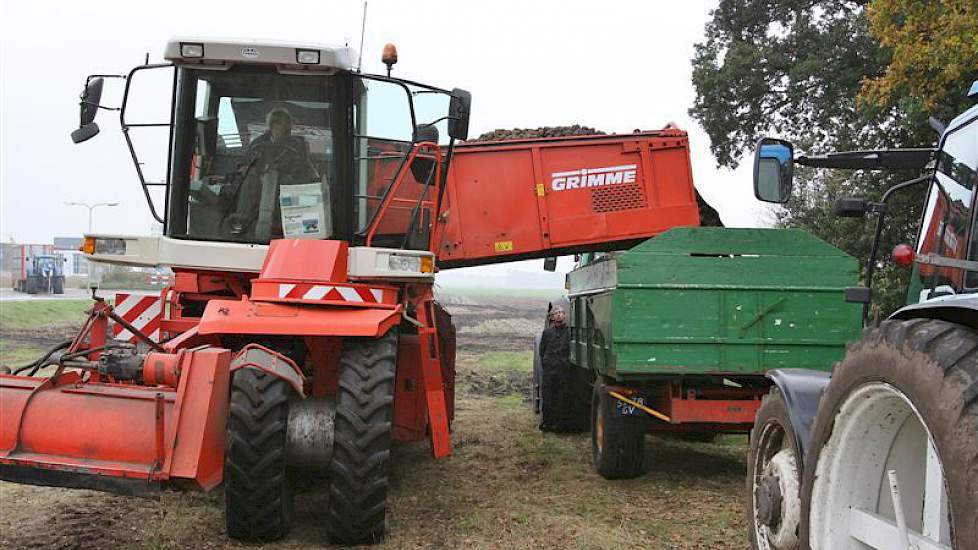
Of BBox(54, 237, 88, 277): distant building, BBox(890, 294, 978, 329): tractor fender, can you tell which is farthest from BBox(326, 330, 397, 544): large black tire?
BBox(54, 237, 88, 277): distant building

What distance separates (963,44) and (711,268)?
6.54 m

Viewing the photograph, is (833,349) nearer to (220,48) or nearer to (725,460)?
(725,460)

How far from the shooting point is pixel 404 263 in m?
6.08

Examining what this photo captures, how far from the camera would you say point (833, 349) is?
6566 mm

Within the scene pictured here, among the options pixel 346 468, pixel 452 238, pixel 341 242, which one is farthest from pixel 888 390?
pixel 452 238

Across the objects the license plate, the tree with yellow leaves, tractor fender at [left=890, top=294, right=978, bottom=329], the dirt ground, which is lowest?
the dirt ground

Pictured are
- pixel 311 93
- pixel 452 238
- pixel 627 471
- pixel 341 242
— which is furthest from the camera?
pixel 452 238

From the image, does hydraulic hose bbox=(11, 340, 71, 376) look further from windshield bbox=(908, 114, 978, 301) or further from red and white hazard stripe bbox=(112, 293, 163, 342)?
windshield bbox=(908, 114, 978, 301)

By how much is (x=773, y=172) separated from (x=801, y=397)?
1.10m

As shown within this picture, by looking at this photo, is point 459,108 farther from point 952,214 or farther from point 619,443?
point 952,214

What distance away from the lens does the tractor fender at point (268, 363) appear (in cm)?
492

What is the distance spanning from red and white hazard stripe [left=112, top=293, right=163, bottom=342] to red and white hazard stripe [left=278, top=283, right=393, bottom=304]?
1751 mm

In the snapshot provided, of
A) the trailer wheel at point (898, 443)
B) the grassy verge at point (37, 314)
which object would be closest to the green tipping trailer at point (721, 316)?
the trailer wheel at point (898, 443)

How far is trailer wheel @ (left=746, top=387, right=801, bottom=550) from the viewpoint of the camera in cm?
362
